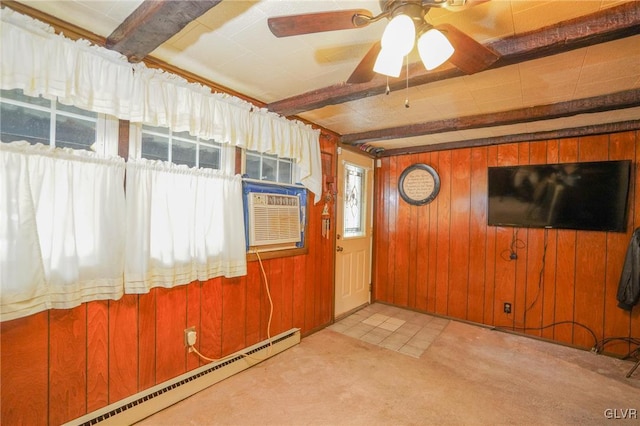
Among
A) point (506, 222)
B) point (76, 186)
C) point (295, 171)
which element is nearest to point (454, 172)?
point (506, 222)

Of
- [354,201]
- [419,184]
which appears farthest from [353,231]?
[419,184]

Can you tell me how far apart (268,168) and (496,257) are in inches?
111

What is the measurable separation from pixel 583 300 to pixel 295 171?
3.22 metres

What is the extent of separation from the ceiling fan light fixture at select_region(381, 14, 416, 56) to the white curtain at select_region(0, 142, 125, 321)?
1.58 m

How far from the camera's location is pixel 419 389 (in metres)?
2.19

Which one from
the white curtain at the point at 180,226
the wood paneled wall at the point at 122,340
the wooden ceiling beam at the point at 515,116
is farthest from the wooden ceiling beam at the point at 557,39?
the wood paneled wall at the point at 122,340

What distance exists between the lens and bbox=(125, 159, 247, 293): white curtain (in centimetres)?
174

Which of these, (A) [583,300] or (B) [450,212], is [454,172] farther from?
(A) [583,300]

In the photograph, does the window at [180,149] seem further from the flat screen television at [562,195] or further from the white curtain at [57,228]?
the flat screen television at [562,195]

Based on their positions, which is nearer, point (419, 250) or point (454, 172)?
point (454, 172)

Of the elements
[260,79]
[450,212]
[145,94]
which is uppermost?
[260,79]

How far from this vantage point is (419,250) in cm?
395

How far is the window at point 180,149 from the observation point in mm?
1914

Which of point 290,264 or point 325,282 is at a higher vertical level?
point 290,264
